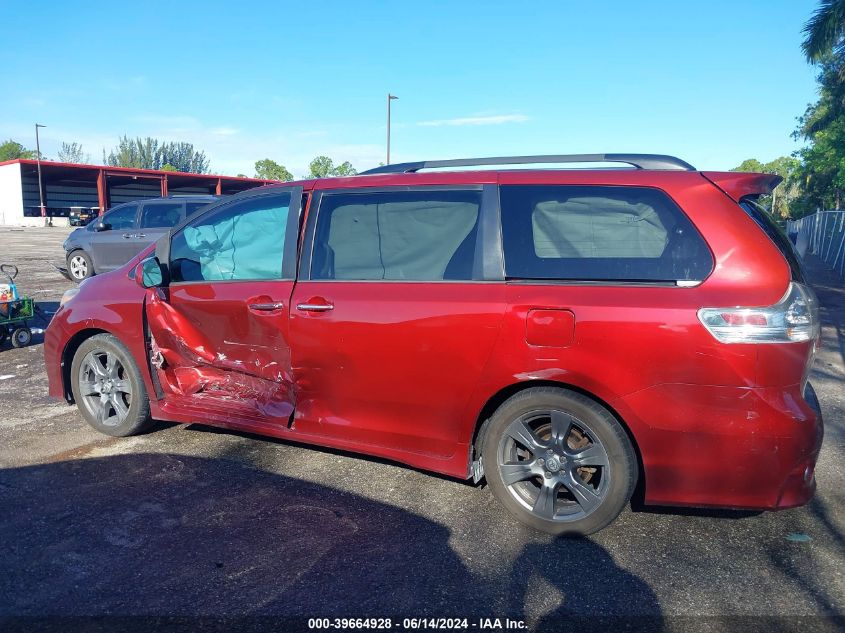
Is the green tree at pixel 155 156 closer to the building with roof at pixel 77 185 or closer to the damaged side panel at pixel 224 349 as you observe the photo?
the building with roof at pixel 77 185

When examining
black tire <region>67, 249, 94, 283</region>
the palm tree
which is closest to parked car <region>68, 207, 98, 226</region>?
black tire <region>67, 249, 94, 283</region>

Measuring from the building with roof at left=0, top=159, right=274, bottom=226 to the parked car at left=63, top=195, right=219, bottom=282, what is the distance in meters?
31.2

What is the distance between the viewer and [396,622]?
8.40 ft

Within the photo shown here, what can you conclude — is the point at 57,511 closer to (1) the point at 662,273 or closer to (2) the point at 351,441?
(2) the point at 351,441

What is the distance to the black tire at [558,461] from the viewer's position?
311cm

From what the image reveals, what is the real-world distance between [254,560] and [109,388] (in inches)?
89.3

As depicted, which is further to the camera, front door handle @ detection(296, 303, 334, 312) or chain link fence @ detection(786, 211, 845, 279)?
chain link fence @ detection(786, 211, 845, 279)

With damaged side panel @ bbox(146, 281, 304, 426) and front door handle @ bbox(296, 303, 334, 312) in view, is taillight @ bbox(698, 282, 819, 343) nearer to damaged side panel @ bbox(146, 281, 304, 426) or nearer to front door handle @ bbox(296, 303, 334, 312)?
front door handle @ bbox(296, 303, 334, 312)

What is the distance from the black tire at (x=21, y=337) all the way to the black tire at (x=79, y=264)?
22.5 feet

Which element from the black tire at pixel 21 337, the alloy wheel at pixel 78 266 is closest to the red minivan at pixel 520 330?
the black tire at pixel 21 337

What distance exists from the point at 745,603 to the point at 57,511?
349 cm

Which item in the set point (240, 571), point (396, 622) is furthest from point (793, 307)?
point (240, 571)

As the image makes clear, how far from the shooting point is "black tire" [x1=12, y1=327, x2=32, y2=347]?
770cm

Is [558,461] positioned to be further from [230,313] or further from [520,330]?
[230,313]
